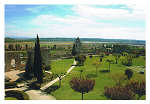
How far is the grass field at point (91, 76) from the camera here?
25.6 feet

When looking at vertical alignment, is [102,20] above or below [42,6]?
below

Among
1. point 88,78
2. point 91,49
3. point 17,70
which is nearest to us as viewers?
point 88,78

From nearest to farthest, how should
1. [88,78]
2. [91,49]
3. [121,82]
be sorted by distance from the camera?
1. [121,82]
2. [88,78]
3. [91,49]

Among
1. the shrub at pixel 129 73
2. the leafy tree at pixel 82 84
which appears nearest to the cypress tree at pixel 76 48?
the leafy tree at pixel 82 84

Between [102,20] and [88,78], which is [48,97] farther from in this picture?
[102,20]

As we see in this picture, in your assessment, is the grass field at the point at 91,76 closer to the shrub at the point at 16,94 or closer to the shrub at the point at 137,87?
the shrub at the point at 137,87

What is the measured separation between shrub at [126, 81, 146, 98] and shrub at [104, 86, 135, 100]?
26 centimetres

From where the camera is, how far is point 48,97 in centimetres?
785

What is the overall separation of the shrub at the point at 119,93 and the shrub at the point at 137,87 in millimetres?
260

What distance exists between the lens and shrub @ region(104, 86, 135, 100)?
24.7 feet

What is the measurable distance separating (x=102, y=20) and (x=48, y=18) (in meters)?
3.12

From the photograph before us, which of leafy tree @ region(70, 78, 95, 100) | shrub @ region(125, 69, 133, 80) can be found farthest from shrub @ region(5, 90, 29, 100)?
shrub @ region(125, 69, 133, 80)
